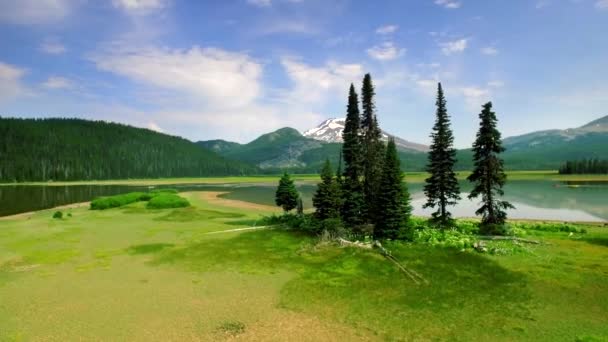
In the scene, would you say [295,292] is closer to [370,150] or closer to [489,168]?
[370,150]

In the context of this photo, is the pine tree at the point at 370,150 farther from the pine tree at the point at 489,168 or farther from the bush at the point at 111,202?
the bush at the point at 111,202

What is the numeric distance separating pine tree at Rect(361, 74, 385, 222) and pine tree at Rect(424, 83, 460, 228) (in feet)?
24.0

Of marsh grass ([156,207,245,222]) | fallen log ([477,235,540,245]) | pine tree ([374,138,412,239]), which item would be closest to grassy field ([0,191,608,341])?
fallen log ([477,235,540,245])

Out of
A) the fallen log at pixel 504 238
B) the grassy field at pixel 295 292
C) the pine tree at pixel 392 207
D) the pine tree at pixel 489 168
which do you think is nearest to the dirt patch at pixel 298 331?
the grassy field at pixel 295 292

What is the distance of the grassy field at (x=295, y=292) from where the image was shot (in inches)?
600

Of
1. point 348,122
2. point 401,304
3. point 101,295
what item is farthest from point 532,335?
point 348,122

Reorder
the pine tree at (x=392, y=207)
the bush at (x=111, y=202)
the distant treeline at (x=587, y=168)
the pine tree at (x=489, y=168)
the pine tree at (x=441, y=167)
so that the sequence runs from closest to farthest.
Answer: the pine tree at (x=392, y=207), the pine tree at (x=489, y=168), the pine tree at (x=441, y=167), the bush at (x=111, y=202), the distant treeline at (x=587, y=168)

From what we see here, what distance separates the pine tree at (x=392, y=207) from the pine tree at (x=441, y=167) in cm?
1027

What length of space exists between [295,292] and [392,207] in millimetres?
16703

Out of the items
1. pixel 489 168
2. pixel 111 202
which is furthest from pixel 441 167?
pixel 111 202

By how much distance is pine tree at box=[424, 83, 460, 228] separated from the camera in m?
43.4

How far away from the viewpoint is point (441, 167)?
44.0 m

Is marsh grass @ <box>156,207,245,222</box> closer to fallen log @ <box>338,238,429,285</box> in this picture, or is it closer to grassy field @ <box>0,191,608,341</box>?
grassy field @ <box>0,191,608,341</box>

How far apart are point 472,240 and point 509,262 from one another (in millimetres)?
7060
